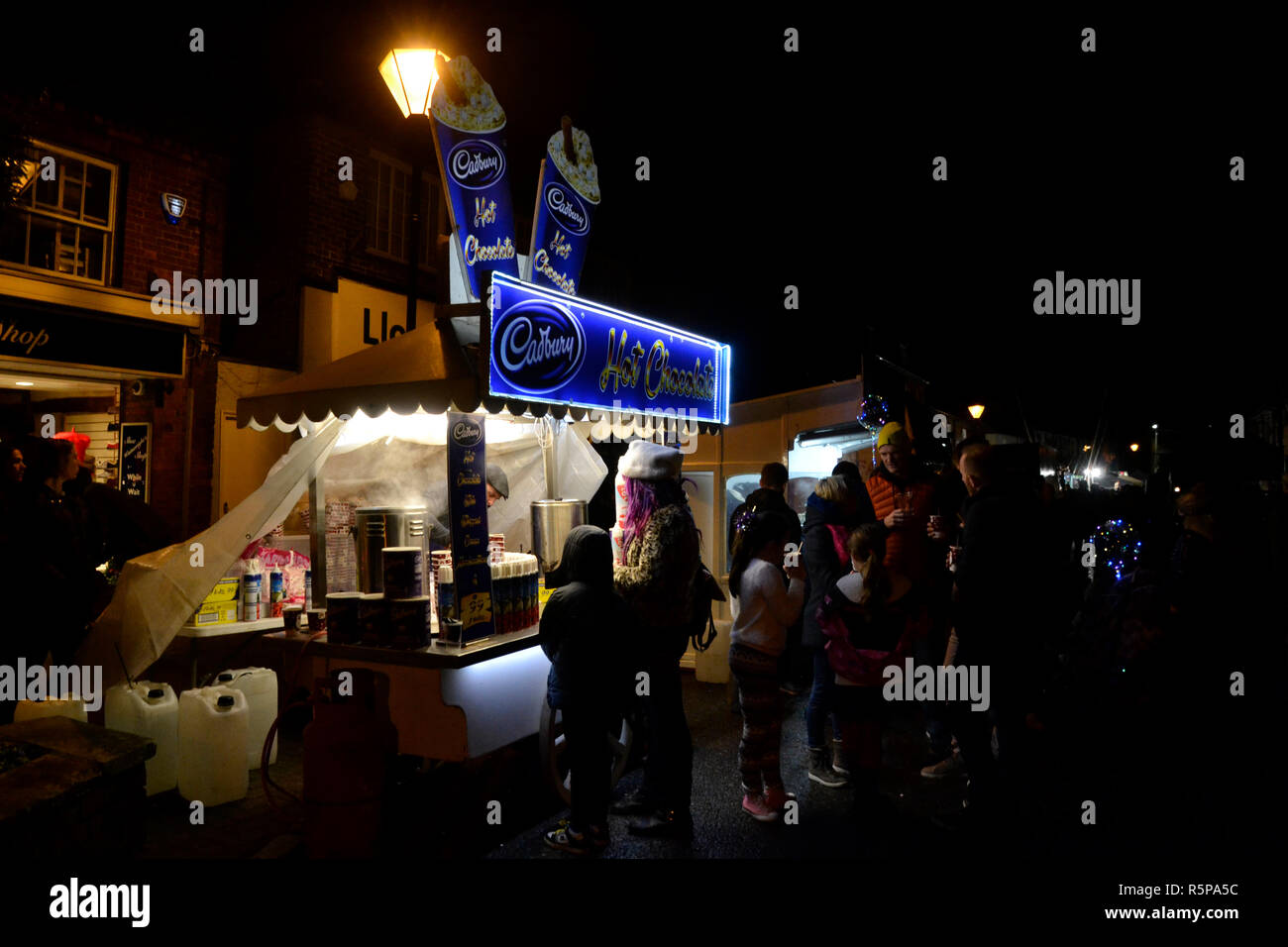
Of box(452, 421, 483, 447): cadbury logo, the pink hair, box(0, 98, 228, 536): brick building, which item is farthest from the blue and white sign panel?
box(0, 98, 228, 536): brick building

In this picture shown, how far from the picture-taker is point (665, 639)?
180 inches

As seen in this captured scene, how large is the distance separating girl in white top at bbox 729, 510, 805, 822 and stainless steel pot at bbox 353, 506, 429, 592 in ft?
7.77

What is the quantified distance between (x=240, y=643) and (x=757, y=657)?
14.0ft

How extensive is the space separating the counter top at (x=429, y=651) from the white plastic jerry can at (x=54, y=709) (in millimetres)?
1439

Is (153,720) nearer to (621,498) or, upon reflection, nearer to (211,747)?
(211,747)

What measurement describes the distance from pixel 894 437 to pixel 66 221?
9572 millimetres

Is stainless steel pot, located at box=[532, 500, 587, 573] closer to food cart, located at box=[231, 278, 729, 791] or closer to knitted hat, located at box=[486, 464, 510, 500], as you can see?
food cart, located at box=[231, 278, 729, 791]

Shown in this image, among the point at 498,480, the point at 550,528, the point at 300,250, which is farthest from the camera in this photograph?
the point at 300,250

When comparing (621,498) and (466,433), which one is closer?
(466,433)

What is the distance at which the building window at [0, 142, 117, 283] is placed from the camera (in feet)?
27.0

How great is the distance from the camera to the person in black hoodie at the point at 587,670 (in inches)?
163

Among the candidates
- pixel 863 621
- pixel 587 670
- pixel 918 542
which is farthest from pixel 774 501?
pixel 587 670

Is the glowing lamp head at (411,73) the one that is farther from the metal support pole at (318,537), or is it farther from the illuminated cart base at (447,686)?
the illuminated cart base at (447,686)

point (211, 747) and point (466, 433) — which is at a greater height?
point (466, 433)
